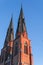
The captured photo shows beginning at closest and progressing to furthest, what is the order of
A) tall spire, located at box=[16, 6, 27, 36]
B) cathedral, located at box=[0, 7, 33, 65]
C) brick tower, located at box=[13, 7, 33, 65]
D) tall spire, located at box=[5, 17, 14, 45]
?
brick tower, located at box=[13, 7, 33, 65]
cathedral, located at box=[0, 7, 33, 65]
tall spire, located at box=[16, 6, 27, 36]
tall spire, located at box=[5, 17, 14, 45]

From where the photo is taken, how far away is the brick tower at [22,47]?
187 ft

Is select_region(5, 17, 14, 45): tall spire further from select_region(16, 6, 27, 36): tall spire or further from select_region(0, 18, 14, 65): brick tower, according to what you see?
select_region(16, 6, 27, 36): tall spire

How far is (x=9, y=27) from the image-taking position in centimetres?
6825

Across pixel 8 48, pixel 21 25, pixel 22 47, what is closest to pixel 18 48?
pixel 22 47

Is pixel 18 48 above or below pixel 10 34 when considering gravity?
below

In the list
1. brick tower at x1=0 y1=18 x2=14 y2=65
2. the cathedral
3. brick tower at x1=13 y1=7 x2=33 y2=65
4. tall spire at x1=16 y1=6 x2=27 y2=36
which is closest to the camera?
brick tower at x1=13 y1=7 x2=33 y2=65

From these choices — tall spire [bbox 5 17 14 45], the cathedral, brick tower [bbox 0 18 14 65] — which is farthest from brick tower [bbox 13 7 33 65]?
tall spire [bbox 5 17 14 45]

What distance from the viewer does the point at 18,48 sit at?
58469 mm

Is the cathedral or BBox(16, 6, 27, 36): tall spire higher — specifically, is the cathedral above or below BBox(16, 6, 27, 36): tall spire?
below

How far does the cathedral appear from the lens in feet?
189

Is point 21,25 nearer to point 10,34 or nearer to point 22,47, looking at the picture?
point 10,34

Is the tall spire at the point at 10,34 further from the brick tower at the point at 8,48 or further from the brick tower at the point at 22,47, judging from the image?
the brick tower at the point at 22,47

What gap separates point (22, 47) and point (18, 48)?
3.40ft

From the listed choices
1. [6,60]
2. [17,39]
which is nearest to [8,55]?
[6,60]
